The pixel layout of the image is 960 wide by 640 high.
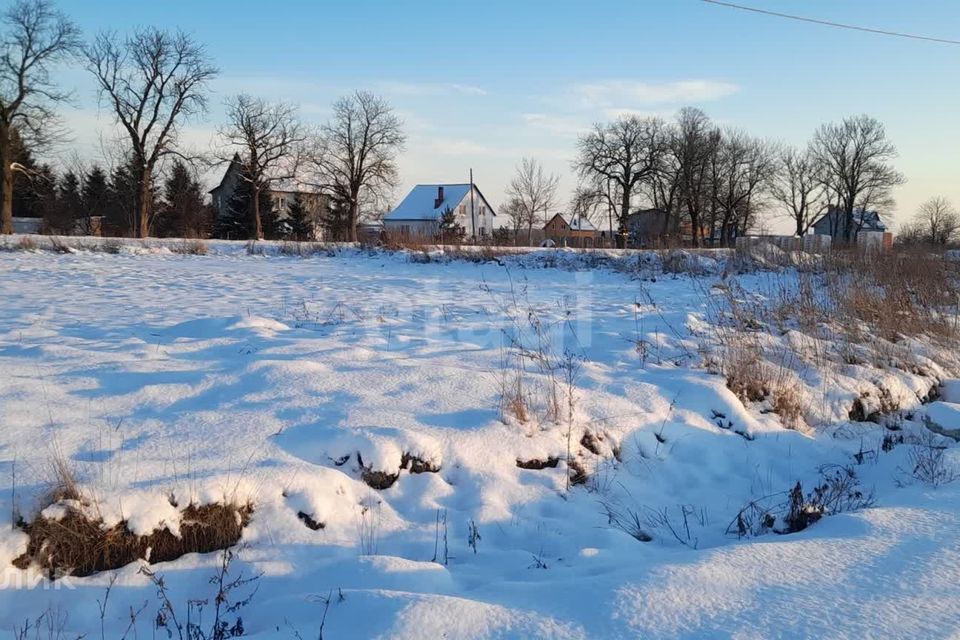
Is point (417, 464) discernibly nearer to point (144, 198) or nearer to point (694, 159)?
point (144, 198)

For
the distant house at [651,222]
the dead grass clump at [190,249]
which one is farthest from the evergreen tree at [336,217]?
the dead grass clump at [190,249]

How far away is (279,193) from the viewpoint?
4759 centimetres

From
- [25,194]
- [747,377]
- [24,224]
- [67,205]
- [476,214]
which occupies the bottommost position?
[747,377]

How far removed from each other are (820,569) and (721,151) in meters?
57.4

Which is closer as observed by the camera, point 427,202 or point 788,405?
point 788,405

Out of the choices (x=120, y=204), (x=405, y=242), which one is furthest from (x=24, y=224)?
(x=405, y=242)

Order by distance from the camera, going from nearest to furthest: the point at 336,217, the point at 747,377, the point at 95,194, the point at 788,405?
the point at 788,405 → the point at 747,377 → the point at 95,194 → the point at 336,217

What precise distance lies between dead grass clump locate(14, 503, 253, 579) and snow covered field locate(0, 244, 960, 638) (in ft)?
0.23

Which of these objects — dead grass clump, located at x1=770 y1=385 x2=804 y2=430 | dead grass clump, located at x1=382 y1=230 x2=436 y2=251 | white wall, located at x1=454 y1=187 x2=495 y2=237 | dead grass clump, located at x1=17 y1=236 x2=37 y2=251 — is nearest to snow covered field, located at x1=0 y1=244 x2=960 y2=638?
dead grass clump, located at x1=770 y1=385 x2=804 y2=430

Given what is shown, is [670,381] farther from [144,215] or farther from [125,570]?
[144,215]

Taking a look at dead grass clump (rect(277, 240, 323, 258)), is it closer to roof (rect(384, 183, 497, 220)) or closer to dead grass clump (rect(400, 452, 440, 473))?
dead grass clump (rect(400, 452, 440, 473))

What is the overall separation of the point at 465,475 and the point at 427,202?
216 feet

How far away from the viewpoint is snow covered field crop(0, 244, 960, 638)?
2148 millimetres

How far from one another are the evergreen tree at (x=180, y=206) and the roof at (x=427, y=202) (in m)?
24.4
